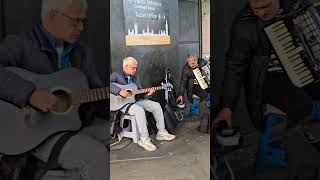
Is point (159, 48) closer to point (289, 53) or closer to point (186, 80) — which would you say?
point (186, 80)

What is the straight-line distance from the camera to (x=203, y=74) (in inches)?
82.3

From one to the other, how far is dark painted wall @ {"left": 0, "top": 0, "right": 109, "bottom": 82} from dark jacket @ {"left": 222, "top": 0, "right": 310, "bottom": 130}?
67 centimetres

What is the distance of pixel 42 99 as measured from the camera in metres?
1.99

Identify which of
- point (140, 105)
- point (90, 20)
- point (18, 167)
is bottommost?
point (18, 167)

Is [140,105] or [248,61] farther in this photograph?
[248,61]

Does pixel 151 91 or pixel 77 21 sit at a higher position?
pixel 77 21

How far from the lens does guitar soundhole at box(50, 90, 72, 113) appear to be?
2.02m

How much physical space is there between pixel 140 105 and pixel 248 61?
0.64 meters

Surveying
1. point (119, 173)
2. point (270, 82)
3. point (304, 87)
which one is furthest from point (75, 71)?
point (304, 87)

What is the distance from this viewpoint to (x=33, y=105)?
2.00 m

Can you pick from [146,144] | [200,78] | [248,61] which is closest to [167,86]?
[200,78]

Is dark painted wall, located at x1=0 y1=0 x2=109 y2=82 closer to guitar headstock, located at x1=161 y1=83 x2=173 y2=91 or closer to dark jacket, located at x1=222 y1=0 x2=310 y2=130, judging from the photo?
guitar headstock, located at x1=161 y1=83 x2=173 y2=91

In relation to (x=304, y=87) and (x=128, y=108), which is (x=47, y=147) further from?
(x=304, y=87)

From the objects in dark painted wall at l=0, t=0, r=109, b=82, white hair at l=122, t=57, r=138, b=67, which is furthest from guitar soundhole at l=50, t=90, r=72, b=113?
white hair at l=122, t=57, r=138, b=67
